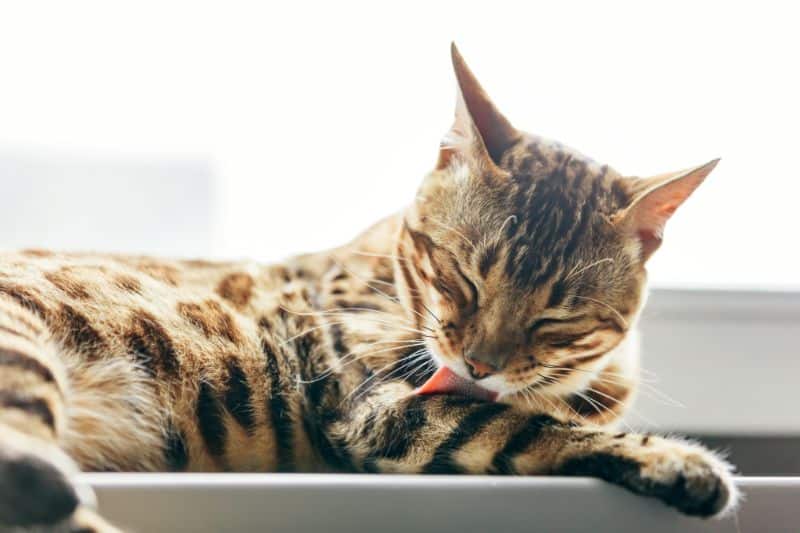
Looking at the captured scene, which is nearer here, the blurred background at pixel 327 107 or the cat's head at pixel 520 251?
the cat's head at pixel 520 251

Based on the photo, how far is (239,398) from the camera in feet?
3.11

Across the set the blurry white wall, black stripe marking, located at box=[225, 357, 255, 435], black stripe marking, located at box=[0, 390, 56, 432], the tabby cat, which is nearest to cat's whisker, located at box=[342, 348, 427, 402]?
the tabby cat

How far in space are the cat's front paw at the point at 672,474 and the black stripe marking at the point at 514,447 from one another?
65 millimetres

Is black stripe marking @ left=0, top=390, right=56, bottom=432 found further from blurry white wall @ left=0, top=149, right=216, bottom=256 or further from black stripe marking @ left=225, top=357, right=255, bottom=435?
blurry white wall @ left=0, top=149, right=216, bottom=256

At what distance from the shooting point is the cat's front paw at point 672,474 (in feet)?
2.63

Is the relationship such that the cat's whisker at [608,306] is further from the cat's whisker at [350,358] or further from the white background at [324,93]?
the white background at [324,93]

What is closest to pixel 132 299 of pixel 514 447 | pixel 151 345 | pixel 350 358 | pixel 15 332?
pixel 151 345

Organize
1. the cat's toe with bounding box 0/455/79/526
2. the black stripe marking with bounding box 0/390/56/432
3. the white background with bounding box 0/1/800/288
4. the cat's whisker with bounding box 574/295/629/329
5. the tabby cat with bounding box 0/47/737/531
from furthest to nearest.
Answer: the white background with bounding box 0/1/800/288 < the cat's whisker with bounding box 574/295/629/329 < the tabby cat with bounding box 0/47/737/531 < the black stripe marking with bounding box 0/390/56/432 < the cat's toe with bounding box 0/455/79/526

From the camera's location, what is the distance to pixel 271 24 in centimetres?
122

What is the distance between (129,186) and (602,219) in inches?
29.4

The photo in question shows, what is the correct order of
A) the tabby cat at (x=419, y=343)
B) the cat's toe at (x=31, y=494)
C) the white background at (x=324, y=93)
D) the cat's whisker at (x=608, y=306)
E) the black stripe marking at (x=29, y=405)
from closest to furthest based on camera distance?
the cat's toe at (x=31, y=494), the black stripe marking at (x=29, y=405), the tabby cat at (x=419, y=343), the cat's whisker at (x=608, y=306), the white background at (x=324, y=93)

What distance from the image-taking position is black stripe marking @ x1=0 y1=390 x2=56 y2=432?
72 cm

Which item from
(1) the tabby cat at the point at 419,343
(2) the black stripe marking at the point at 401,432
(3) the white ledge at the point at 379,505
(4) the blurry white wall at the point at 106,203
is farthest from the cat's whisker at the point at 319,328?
(4) the blurry white wall at the point at 106,203

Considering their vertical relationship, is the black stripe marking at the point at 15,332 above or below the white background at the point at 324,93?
below
